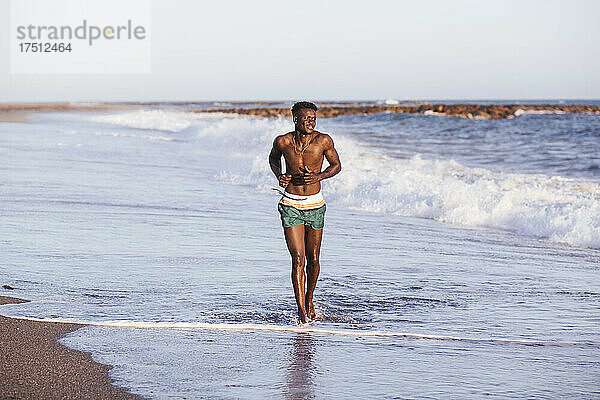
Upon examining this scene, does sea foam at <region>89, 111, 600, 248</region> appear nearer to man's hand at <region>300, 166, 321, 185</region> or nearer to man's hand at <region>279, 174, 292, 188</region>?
man's hand at <region>300, 166, 321, 185</region>

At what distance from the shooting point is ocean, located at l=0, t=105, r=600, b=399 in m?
4.87

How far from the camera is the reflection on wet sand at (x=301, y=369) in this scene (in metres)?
4.47

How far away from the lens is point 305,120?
245 inches

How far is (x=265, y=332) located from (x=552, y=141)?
2669 centimetres

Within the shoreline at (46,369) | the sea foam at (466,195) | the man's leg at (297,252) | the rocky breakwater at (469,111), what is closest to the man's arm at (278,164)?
the man's leg at (297,252)

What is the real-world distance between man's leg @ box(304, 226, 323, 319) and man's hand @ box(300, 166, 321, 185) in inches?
15.4

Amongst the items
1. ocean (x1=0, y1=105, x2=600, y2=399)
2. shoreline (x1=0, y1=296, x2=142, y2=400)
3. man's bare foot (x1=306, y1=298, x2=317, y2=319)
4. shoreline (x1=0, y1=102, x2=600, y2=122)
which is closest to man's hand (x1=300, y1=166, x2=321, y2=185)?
man's bare foot (x1=306, y1=298, x2=317, y2=319)

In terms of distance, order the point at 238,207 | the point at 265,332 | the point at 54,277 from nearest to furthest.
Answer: the point at 265,332 → the point at 54,277 → the point at 238,207

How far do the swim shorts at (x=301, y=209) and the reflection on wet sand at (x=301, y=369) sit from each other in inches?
37.6

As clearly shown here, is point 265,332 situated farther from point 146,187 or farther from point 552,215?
point 146,187

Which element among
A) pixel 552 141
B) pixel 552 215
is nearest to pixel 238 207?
pixel 552 215

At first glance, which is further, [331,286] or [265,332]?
[331,286]

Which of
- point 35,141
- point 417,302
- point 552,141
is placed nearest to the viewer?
point 417,302

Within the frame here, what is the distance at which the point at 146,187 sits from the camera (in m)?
15.3
